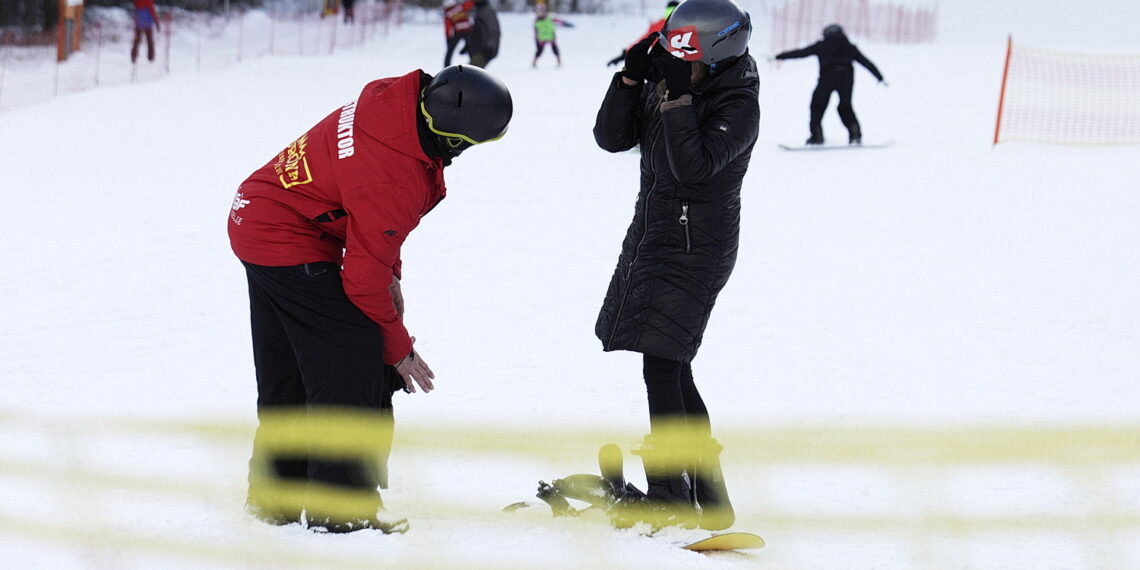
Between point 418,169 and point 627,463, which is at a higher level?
point 418,169

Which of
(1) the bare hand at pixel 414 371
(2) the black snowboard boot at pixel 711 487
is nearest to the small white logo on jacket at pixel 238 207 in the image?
(1) the bare hand at pixel 414 371

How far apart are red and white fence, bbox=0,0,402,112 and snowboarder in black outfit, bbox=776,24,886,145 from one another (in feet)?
30.5

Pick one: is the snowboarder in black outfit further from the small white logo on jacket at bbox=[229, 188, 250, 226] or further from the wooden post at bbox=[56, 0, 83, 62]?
the wooden post at bbox=[56, 0, 83, 62]

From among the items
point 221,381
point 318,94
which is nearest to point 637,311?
point 221,381

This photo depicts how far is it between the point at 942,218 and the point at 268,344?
6.40 meters

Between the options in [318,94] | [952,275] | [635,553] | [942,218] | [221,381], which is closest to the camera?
[635,553]

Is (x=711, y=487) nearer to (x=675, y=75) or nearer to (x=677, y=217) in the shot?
(x=677, y=217)

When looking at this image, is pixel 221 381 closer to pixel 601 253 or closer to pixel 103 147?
pixel 601 253

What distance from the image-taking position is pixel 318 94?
14.8 m

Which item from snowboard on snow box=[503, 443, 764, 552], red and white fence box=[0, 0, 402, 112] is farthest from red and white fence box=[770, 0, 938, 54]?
snowboard on snow box=[503, 443, 764, 552]

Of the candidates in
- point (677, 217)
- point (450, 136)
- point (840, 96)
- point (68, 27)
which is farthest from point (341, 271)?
point (68, 27)

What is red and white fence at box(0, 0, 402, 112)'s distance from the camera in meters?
16.0

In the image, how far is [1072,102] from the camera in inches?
557

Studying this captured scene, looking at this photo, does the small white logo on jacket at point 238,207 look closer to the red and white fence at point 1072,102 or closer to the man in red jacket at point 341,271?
the man in red jacket at point 341,271
